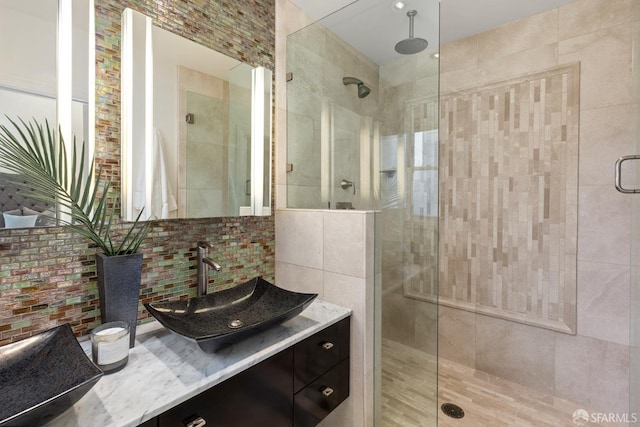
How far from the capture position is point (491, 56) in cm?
211

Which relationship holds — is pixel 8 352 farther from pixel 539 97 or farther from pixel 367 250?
pixel 539 97

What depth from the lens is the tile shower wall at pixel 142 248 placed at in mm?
978

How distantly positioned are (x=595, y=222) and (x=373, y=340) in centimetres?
154

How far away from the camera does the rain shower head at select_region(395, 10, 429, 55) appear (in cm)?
137

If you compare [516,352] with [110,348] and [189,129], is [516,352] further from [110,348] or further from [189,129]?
[189,129]

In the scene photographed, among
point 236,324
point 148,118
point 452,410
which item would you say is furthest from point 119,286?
point 452,410

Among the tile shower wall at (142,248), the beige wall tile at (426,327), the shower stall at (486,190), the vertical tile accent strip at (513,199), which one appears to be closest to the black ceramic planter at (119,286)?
the tile shower wall at (142,248)

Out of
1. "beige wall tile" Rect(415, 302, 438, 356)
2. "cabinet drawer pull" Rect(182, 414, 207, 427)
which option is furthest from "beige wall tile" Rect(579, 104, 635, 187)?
"cabinet drawer pull" Rect(182, 414, 207, 427)

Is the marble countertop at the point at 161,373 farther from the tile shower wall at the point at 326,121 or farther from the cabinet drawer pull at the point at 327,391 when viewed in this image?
the tile shower wall at the point at 326,121

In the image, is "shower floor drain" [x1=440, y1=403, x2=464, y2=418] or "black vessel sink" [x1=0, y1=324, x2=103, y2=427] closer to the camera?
"black vessel sink" [x1=0, y1=324, x2=103, y2=427]

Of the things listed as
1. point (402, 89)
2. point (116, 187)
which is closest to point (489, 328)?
point (402, 89)

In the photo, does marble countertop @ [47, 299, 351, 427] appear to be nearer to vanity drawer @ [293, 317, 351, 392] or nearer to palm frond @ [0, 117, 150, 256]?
vanity drawer @ [293, 317, 351, 392]

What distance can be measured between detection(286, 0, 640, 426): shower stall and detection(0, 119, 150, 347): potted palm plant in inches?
37.5

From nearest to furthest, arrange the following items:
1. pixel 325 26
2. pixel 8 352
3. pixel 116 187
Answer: pixel 8 352 → pixel 116 187 → pixel 325 26
